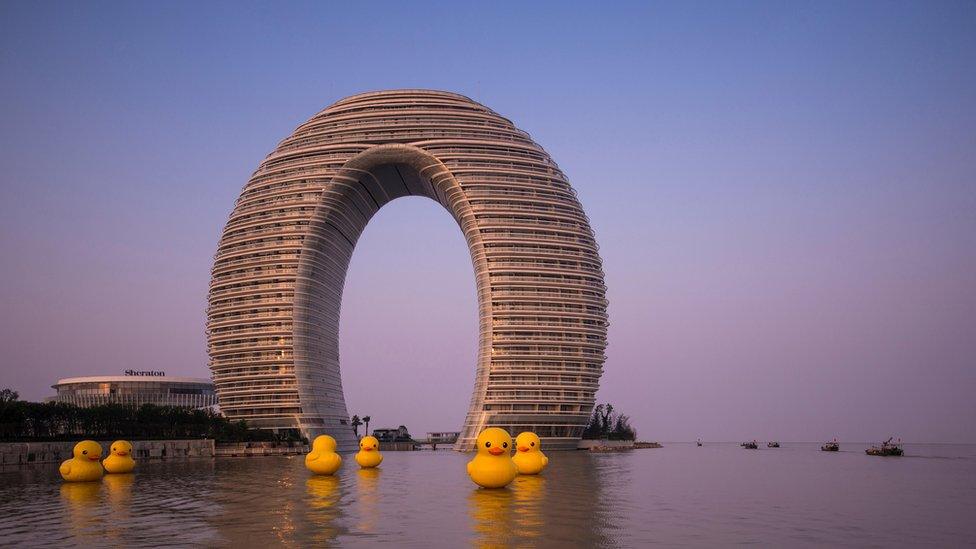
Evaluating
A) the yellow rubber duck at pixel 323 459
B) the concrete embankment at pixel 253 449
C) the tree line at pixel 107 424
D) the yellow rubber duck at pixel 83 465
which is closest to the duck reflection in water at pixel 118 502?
the yellow rubber duck at pixel 83 465

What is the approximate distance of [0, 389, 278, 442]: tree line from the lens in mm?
73375

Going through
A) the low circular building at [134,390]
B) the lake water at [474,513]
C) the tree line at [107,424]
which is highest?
the low circular building at [134,390]

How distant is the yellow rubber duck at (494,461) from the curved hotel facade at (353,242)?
7935cm

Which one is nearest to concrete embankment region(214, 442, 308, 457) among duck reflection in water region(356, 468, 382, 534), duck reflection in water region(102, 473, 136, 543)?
duck reflection in water region(102, 473, 136, 543)

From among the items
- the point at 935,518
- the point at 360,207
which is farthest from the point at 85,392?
the point at 935,518

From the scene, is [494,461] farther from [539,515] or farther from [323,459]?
[323,459]

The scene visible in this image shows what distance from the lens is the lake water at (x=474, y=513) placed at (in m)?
21.9

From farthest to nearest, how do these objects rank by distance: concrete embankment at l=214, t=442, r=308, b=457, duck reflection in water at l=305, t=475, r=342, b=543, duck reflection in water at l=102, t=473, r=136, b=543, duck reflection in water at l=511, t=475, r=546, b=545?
1. concrete embankment at l=214, t=442, r=308, b=457
2. duck reflection in water at l=102, t=473, r=136, b=543
3. duck reflection in water at l=305, t=475, r=342, b=543
4. duck reflection in water at l=511, t=475, r=546, b=545

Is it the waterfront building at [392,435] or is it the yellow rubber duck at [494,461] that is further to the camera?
the waterfront building at [392,435]

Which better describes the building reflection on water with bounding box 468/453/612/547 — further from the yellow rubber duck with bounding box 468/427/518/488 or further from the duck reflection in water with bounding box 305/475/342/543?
the duck reflection in water with bounding box 305/475/342/543

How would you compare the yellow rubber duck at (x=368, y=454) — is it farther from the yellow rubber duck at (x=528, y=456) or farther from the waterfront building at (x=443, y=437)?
the waterfront building at (x=443, y=437)

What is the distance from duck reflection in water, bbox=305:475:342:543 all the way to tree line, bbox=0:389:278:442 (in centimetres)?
3997

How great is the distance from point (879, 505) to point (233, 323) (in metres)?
111

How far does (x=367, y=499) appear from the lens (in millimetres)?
32906
